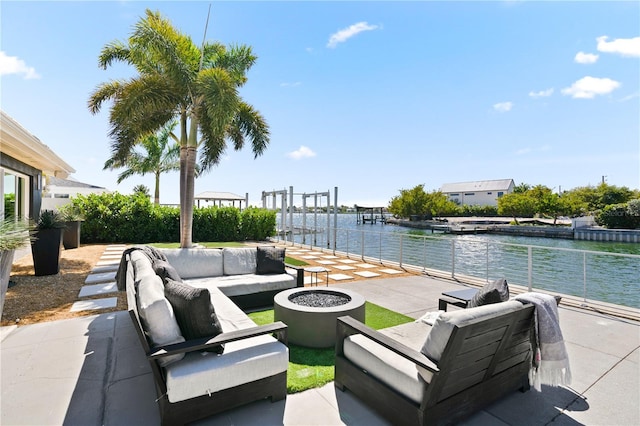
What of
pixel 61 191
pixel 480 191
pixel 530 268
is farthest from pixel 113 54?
pixel 480 191

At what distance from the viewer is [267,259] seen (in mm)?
4758

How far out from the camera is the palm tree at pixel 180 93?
697 cm

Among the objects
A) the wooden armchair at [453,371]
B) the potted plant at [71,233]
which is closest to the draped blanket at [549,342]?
the wooden armchair at [453,371]

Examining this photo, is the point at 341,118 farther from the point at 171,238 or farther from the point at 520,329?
the point at 520,329

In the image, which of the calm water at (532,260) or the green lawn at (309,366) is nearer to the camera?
the green lawn at (309,366)

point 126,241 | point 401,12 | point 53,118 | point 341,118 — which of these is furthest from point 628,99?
point 126,241

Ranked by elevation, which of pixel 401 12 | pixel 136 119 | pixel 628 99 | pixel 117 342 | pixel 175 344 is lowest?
pixel 117 342

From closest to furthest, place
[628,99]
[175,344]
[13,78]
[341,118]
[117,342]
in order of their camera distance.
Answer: [175,344]
[117,342]
[13,78]
[628,99]
[341,118]

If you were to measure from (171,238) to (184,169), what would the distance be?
5761mm

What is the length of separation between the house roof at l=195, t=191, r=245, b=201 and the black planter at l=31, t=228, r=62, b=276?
12.9 meters

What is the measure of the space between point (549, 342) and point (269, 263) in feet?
11.8

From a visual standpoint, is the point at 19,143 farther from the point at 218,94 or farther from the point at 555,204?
the point at 555,204

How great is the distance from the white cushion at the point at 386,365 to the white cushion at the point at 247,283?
2.12 meters

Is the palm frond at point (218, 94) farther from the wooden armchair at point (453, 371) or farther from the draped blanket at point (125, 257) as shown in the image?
the wooden armchair at point (453, 371)
